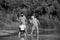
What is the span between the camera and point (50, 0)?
19188mm

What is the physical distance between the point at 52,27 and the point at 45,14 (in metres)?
1.89

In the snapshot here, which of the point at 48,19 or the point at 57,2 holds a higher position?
the point at 57,2

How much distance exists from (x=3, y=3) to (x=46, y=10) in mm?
5313

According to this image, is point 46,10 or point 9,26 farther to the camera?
point 46,10

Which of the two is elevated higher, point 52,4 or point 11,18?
point 52,4

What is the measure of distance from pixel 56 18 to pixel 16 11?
4912 mm

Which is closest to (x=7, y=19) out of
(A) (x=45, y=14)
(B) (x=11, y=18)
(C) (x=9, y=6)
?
(B) (x=11, y=18)

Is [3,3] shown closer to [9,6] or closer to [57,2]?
[9,6]

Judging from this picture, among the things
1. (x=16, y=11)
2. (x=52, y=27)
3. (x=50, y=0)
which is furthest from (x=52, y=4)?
(x=16, y=11)

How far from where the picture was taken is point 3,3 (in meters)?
18.9

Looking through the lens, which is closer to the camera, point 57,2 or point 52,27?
point 52,27

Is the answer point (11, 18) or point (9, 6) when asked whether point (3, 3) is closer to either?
point (9, 6)

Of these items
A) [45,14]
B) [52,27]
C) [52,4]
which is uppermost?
[52,4]

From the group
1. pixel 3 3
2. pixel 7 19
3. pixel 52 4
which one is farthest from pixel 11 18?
pixel 52 4
